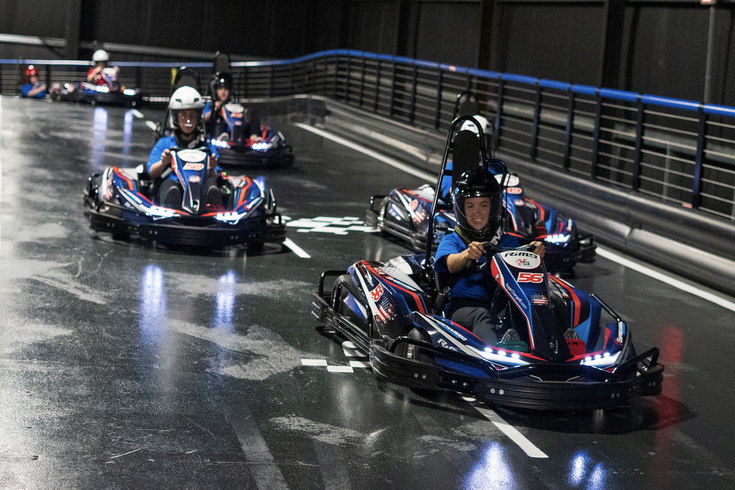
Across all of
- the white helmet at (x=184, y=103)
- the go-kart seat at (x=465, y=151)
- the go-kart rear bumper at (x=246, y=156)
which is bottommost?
the go-kart rear bumper at (x=246, y=156)

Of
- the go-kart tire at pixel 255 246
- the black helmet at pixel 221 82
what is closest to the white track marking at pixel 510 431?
the go-kart tire at pixel 255 246

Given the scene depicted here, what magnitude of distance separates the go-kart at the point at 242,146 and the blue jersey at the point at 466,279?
9.35 metres

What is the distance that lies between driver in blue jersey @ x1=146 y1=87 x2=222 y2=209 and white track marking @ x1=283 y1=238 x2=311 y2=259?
792 mm

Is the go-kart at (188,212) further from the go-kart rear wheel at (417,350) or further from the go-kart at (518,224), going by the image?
the go-kart rear wheel at (417,350)

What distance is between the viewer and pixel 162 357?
20.3 ft

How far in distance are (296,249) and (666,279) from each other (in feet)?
10.9

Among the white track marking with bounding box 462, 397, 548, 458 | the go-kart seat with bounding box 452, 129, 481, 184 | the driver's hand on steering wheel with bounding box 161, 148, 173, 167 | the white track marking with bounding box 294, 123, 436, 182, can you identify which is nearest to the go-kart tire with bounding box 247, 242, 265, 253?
the driver's hand on steering wheel with bounding box 161, 148, 173, 167

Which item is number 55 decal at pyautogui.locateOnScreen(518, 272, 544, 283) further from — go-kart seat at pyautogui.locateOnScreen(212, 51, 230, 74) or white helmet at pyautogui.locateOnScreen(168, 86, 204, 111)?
go-kart seat at pyautogui.locateOnScreen(212, 51, 230, 74)

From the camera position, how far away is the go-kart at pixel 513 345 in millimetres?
5223

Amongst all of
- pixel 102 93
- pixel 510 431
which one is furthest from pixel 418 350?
pixel 102 93

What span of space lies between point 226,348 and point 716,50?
8441 mm

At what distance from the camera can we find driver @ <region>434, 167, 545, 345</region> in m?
5.96

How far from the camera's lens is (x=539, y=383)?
5.16 metres

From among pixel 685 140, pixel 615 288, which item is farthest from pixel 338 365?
pixel 685 140
